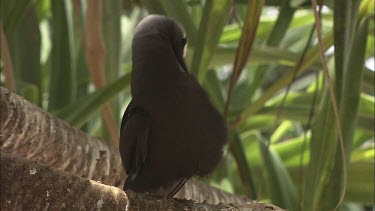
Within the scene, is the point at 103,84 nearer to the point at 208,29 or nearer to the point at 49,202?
the point at 208,29

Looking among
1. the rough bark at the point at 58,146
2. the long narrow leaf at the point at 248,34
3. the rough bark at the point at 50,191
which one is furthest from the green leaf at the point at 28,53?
the rough bark at the point at 50,191

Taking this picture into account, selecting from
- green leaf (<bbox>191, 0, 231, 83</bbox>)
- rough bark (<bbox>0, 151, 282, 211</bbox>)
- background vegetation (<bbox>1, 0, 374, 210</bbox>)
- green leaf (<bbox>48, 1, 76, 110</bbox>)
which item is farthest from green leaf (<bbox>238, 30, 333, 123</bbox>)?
rough bark (<bbox>0, 151, 282, 211</bbox>)

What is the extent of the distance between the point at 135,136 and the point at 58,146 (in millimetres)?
137

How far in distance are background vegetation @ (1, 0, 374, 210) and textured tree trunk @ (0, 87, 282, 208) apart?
0.08 meters

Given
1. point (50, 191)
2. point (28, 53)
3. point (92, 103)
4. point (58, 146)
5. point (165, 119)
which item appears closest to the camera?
point (50, 191)

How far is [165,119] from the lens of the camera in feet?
2.03

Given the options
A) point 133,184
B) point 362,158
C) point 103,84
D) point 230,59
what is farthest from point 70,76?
point 362,158

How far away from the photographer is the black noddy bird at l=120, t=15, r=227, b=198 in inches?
24.5

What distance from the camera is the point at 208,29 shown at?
81 cm

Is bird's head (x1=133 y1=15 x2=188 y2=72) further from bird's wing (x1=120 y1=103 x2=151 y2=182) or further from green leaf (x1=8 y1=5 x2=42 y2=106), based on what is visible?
green leaf (x1=8 y1=5 x2=42 y2=106)

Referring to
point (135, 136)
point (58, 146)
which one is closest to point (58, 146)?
point (58, 146)

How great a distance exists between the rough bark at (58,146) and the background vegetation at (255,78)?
85mm

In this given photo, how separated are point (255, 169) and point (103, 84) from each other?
407mm

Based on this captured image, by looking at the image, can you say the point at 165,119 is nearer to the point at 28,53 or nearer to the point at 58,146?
the point at 58,146
